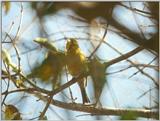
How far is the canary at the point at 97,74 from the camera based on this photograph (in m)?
1.04

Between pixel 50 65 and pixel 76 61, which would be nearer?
pixel 50 65

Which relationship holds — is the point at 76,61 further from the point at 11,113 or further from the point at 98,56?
the point at 11,113

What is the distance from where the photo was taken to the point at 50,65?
106cm

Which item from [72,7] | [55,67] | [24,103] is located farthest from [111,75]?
[72,7]

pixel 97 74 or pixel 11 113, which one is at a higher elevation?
pixel 97 74

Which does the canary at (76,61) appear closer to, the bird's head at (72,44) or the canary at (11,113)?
the bird's head at (72,44)

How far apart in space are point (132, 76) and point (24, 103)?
0.37 meters

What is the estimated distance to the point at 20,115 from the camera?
117 cm

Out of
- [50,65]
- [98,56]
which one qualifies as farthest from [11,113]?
[98,56]

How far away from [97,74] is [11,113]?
1.04 feet

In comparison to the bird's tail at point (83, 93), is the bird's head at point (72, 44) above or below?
above

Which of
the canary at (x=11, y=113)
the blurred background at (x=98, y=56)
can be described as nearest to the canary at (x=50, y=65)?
the blurred background at (x=98, y=56)

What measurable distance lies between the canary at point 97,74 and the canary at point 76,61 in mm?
32

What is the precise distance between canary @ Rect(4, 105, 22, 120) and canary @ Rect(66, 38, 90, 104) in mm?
227
